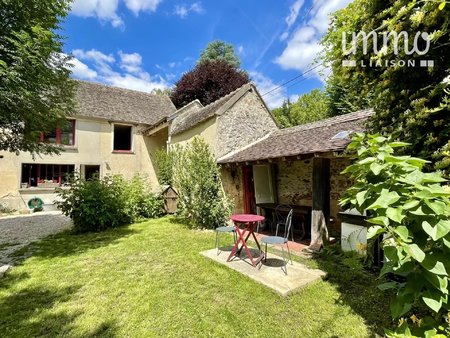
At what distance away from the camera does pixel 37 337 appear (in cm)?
313

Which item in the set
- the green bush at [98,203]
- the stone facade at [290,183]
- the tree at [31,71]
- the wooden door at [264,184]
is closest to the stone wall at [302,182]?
the stone facade at [290,183]

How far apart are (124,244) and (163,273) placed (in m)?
2.76

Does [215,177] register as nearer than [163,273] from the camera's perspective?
No

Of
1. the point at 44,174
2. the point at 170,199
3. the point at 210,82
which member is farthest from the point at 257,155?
the point at 210,82

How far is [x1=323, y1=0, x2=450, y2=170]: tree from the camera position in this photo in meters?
2.84

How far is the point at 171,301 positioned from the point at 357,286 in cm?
326

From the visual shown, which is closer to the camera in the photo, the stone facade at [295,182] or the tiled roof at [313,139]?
the tiled roof at [313,139]

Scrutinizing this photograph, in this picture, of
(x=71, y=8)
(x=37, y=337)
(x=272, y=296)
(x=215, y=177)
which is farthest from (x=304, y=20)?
(x=37, y=337)

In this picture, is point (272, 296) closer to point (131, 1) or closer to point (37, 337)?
point (37, 337)

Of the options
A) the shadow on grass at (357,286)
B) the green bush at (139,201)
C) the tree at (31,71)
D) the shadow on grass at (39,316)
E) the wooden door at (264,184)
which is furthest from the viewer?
the green bush at (139,201)

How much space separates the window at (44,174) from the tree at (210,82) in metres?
11.8

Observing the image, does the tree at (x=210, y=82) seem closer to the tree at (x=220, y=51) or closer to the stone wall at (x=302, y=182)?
the tree at (x=220, y=51)

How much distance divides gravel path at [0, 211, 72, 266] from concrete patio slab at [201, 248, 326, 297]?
5383mm

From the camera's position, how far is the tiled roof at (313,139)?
627cm
